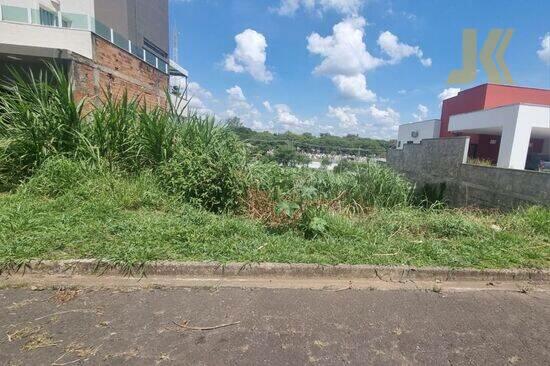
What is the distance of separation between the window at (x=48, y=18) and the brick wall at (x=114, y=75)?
4.37m

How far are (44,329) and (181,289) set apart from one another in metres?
1.01

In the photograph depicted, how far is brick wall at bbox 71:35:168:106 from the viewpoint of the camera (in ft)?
28.8

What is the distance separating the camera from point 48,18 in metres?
13.3

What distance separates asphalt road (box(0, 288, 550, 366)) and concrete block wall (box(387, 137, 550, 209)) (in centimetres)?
621

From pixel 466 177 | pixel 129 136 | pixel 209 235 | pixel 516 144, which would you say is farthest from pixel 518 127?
pixel 129 136

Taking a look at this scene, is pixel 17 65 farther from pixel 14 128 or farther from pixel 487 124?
pixel 487 124

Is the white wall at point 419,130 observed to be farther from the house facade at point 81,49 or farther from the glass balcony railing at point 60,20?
the glass balcony railing at point 60,20

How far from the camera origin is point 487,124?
51.7 feet

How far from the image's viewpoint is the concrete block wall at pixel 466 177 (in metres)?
7.57

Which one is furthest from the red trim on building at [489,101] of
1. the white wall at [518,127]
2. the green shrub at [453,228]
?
the green shrub at [453,228]

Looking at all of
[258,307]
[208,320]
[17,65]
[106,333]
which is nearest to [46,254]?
[106,333]

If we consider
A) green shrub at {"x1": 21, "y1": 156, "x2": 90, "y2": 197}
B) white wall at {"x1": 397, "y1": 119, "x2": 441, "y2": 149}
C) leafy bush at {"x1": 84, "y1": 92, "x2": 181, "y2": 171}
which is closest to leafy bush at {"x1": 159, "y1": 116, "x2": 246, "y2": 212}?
leafy bush at {"x1": 84, "y1": 92, "x2": 181, "y2": 171}

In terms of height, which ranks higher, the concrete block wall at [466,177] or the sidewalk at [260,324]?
the concrete block wall at [466,177]

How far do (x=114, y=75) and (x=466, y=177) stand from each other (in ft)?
45.2
